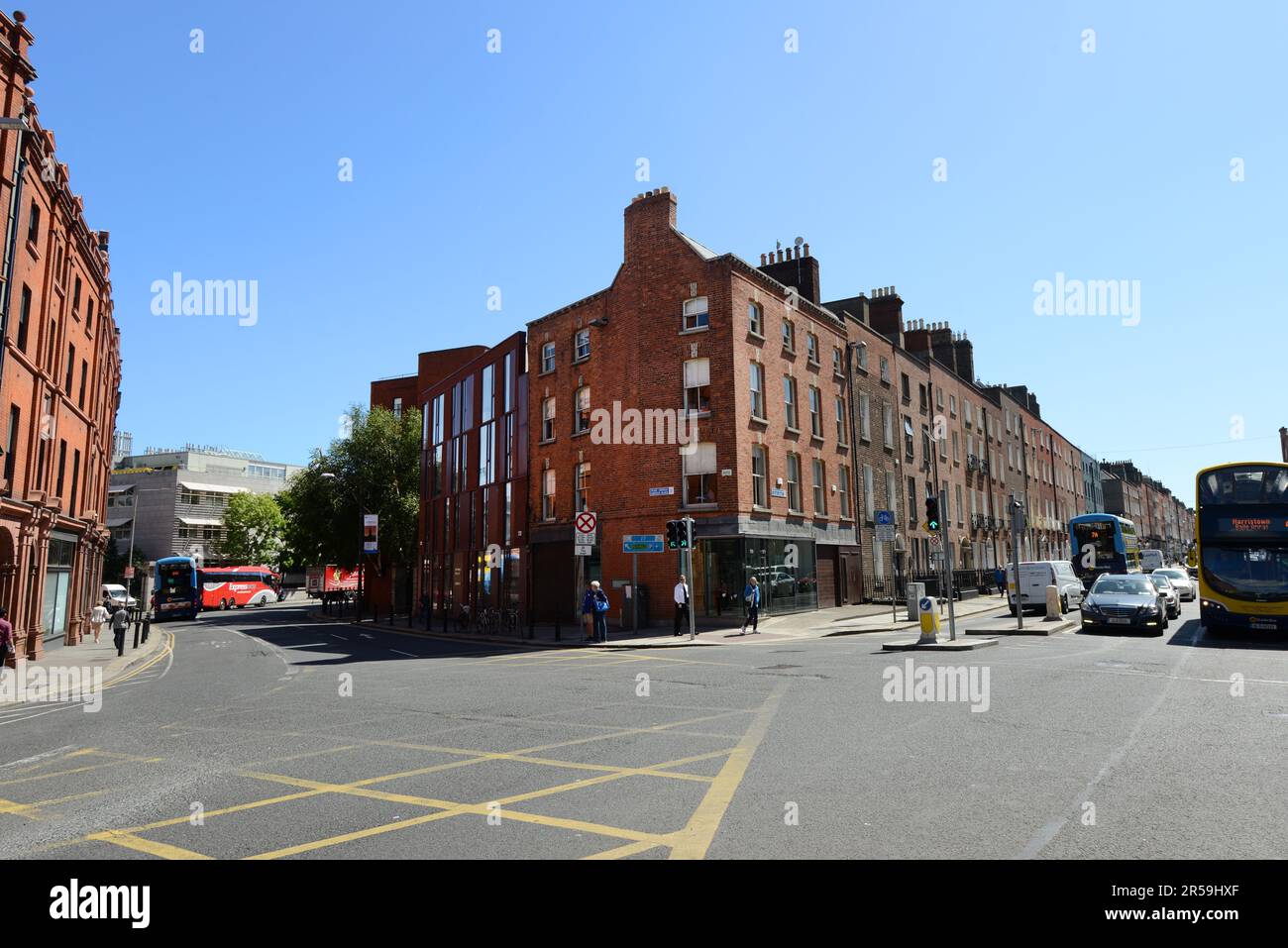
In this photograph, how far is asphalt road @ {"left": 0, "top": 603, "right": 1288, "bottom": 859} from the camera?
5.01m

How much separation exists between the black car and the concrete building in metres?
76.1

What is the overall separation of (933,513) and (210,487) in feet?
265

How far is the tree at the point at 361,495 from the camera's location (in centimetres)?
4847

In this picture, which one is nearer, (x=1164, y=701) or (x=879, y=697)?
(x=1164, y=701)

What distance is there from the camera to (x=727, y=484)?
27234 millimetres

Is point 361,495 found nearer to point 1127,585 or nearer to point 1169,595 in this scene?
point 1127,585

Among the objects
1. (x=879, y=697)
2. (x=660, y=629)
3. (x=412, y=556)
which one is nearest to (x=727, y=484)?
(x=660, y=629)

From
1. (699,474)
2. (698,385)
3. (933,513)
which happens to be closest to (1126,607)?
(933,513)

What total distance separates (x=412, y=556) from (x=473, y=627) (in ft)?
68.9

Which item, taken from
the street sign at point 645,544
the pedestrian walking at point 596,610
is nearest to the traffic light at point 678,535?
the street sign at point 645,544

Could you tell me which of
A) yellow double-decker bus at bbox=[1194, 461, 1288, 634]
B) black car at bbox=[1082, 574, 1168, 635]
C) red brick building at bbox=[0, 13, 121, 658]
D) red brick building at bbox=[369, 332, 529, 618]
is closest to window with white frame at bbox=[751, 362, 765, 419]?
red brick building at bbox=[369, 332, 529, 618]

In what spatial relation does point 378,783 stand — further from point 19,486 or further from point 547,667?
point 19,486

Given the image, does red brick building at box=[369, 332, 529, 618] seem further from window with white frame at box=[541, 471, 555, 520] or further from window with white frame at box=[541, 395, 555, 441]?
window with white frame at box=[541, 395, 555, 441]

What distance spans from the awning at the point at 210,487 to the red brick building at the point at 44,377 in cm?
5102
